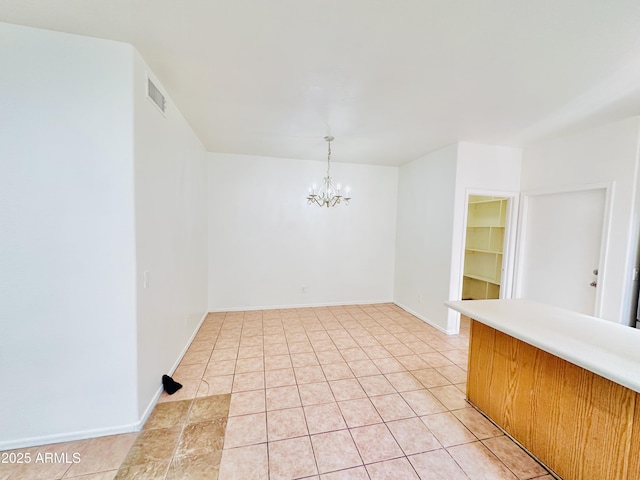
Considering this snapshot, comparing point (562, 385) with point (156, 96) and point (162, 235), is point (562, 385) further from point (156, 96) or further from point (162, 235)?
point (156, 96)

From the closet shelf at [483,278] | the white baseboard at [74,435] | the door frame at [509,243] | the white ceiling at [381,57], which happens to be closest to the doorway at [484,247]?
the closet shelf at [483,278]

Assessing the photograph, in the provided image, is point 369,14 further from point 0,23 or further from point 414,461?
point 414,461

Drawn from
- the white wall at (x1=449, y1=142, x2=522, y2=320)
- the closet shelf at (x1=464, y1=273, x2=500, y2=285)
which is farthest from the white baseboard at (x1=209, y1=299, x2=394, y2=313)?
the closet shelf at (x1=464, y1=273, x2=500, y2=285)

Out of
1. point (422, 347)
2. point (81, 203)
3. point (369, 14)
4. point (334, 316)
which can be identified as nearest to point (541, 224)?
point (422, 347)

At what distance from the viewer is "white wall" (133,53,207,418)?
71.6 inches

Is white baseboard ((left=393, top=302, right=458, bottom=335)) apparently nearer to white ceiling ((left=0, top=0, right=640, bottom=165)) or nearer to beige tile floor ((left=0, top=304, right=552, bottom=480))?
beige tile floor ((left=0, top=304, right=552, bottom=480))

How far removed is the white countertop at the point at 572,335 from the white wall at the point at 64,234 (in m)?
2.53

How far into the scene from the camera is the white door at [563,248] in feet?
9.54

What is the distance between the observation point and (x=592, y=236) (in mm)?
2918

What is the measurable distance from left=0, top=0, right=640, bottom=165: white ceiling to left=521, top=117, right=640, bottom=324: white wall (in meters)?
0.24

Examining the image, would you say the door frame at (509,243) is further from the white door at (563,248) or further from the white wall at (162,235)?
the white wall at (162,235)

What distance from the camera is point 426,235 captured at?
4059mm

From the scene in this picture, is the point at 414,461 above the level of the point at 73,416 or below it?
below

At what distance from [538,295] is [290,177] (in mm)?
4084
